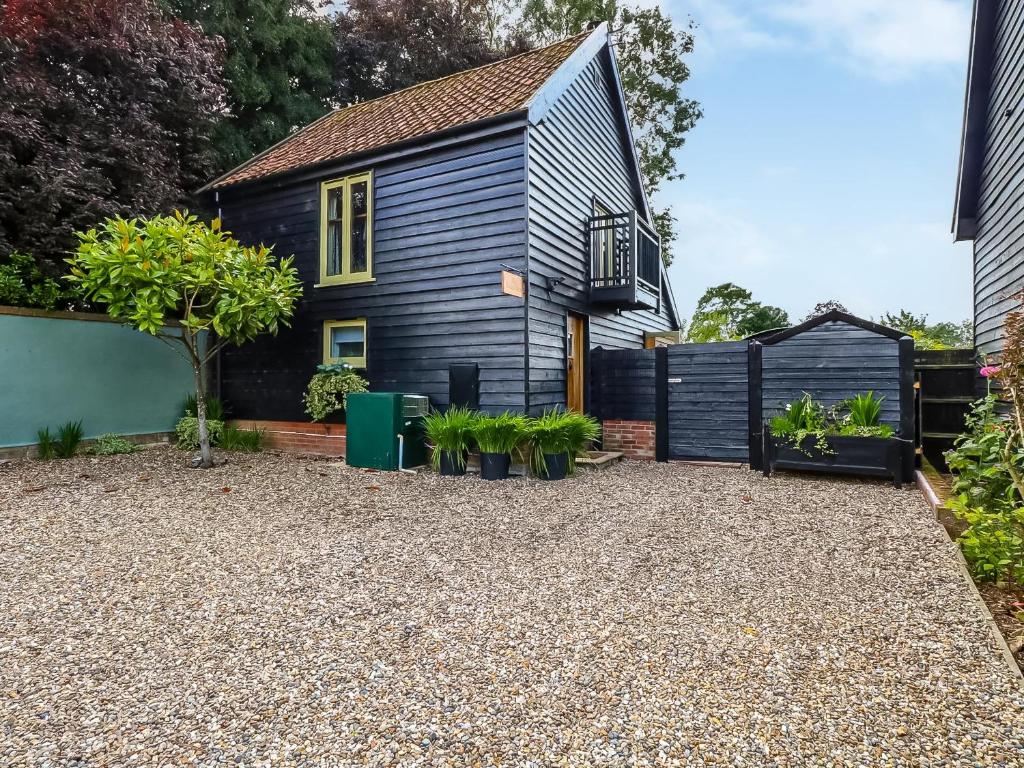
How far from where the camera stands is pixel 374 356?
8117 millimetres

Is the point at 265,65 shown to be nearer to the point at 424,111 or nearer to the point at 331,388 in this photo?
the point at 424,111

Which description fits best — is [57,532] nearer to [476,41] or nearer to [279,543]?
[279,543]

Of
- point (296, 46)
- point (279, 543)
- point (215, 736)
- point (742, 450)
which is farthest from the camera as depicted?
point (296, 46)

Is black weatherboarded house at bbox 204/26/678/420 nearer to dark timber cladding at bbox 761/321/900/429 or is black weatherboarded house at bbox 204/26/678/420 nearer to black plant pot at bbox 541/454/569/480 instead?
black plant pot at bbox 541/454/569/480

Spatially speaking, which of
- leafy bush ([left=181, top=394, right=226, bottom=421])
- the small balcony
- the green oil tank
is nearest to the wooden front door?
the small balcony

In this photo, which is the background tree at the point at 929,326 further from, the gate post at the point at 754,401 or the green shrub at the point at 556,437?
the green shrub at the point at 556,437

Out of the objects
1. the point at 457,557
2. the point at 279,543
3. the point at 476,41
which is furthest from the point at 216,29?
the point at 457,557

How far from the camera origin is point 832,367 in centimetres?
674

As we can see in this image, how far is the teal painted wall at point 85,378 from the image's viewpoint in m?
7.43

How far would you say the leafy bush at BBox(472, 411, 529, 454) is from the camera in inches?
248

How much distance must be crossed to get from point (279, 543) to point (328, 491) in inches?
71.0

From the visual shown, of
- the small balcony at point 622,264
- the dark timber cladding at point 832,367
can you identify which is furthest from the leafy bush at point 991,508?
the small balcony at point 622,264

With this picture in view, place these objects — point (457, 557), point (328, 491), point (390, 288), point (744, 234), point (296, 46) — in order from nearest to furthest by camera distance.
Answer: point (457, 557), point (328, 491), point (390, 288), point (296, 46), point (744, 234)

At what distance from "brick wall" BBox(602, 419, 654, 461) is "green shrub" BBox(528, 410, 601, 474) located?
1.80 m
